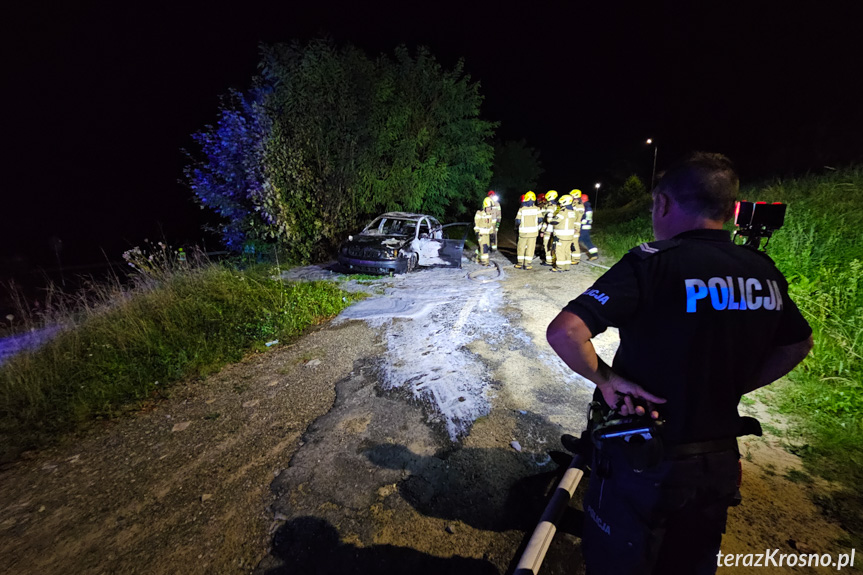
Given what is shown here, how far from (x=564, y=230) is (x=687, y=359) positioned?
771 centimetres

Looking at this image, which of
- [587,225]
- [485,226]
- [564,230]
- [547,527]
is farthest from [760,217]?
[587,225]

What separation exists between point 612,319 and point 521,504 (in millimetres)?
1699

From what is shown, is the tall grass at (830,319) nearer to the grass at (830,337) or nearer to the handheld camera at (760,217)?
the grass at (830,337)

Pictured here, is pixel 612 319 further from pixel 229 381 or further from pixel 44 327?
pixel 44 327

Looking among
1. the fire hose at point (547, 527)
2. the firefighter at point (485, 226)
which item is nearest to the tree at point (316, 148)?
the firefighter at point (485, 226)

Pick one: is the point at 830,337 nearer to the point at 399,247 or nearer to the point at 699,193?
the point at 699,193

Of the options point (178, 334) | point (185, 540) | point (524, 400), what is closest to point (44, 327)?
point (178, 334)

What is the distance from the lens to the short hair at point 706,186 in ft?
4.27

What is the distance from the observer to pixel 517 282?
784 cm

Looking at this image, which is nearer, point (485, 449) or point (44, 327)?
point (485, 449)

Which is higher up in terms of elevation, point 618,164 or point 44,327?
point 618,164

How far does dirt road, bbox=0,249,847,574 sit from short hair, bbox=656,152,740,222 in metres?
1.95

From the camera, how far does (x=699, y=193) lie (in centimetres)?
131

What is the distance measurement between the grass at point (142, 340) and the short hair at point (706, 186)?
15.3 ft
